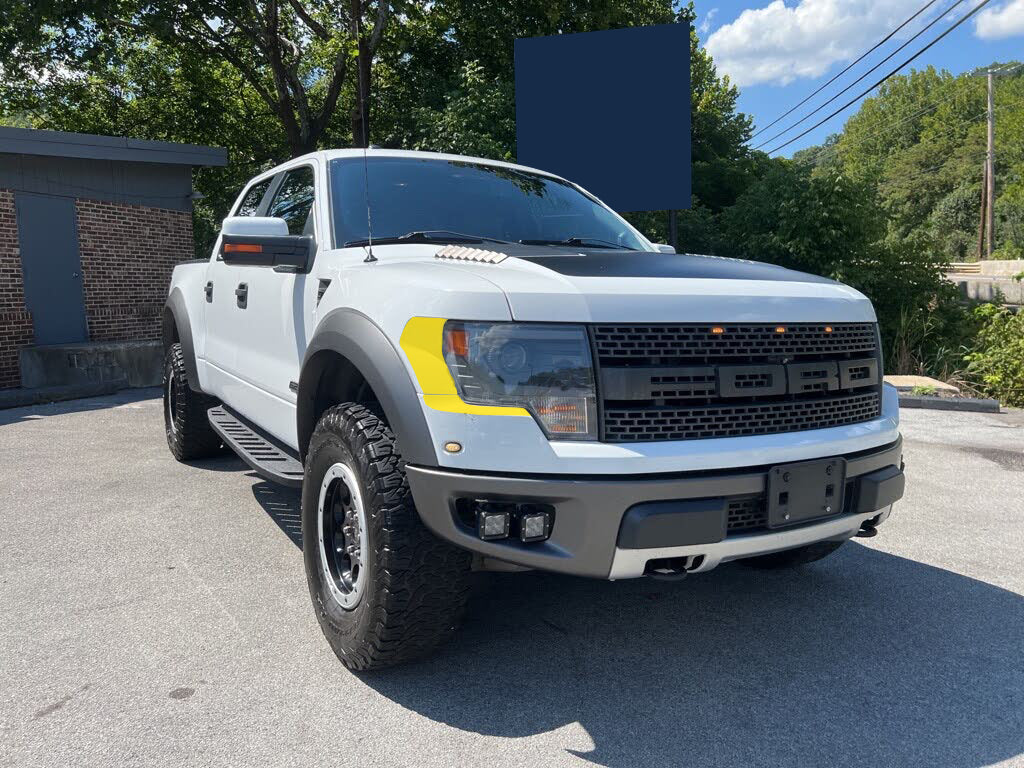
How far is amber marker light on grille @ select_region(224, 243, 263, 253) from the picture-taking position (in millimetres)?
3132

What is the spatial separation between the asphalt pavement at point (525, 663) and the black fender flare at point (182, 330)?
108cm

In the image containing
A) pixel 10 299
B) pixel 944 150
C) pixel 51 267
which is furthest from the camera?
pixel 944 150

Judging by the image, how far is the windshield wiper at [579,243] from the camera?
3.62m

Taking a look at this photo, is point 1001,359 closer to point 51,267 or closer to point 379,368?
point 379,368

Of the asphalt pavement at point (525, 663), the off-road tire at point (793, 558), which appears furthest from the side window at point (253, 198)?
the off-road tire at point (793, 558)

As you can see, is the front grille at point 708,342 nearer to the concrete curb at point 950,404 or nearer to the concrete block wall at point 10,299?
the concrete curb at point 950,404

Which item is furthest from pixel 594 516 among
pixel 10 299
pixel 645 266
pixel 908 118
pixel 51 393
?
pixel 908 118

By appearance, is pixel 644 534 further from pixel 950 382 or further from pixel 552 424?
pixel 950 382

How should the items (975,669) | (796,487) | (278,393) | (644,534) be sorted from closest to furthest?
(644,534) < (796,487) < (975,669) < (278,393)

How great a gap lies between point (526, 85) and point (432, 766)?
1266 centimetres

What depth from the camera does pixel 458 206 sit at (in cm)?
371

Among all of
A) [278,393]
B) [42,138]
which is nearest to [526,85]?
[42,138]

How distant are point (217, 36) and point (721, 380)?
19.0m

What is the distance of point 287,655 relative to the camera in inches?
116
